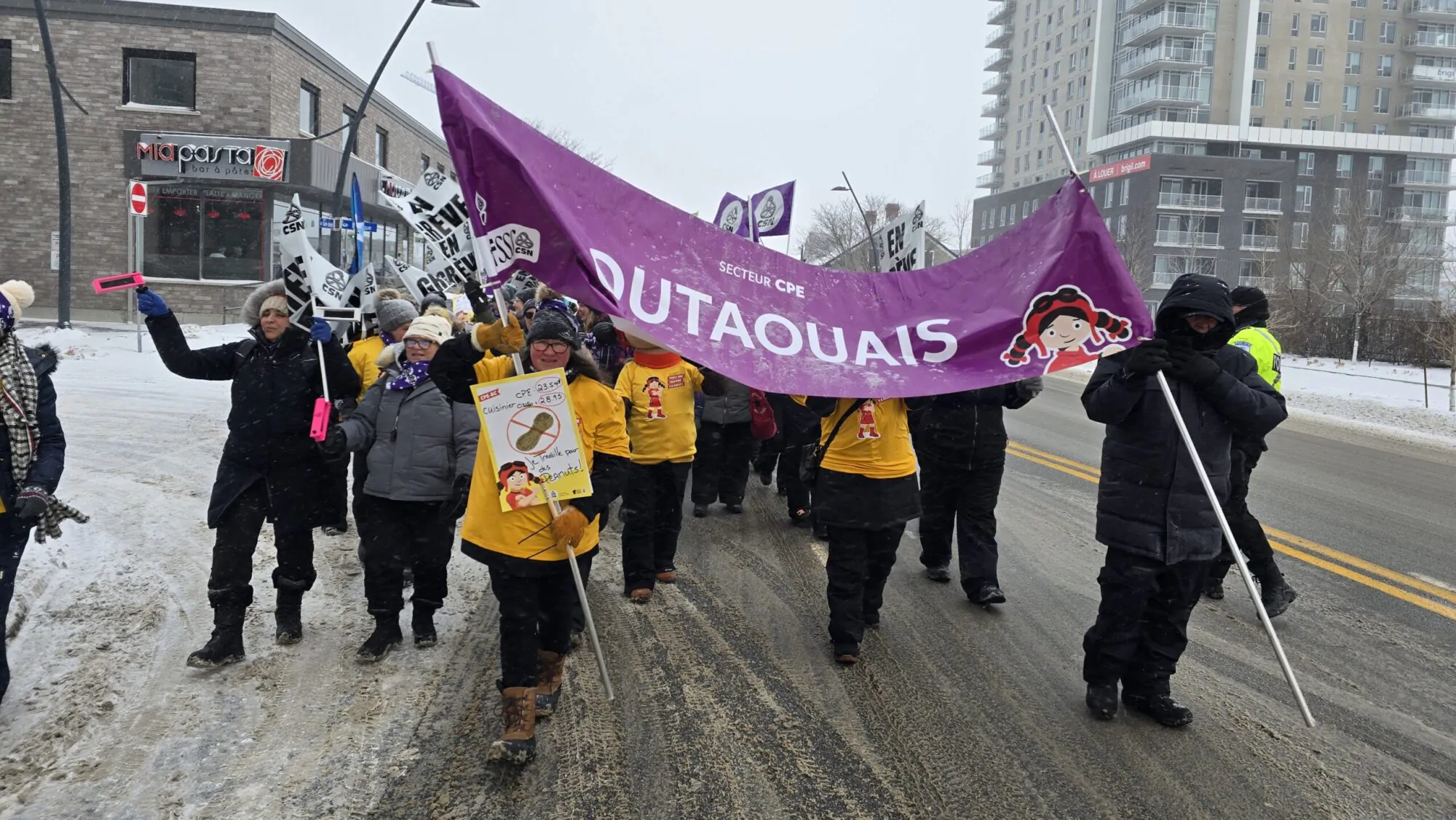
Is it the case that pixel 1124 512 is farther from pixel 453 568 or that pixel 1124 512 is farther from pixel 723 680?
pixel 453 568

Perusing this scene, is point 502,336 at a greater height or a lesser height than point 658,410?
greater

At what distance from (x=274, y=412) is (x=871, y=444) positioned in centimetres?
313

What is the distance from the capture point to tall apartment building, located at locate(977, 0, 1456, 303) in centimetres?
6850

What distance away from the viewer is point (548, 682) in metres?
4.50

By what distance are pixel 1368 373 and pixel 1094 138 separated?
54838 millimetres

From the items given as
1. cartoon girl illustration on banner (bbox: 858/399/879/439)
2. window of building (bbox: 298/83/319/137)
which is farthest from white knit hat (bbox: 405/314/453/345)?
window of building (bbox: 298/83/319/137)

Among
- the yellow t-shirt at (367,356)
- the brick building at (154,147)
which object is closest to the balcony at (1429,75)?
the brick building at (154,147)

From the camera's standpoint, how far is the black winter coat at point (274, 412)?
4.98 m

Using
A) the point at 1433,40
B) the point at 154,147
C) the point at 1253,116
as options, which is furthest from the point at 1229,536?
the point at 1433,40

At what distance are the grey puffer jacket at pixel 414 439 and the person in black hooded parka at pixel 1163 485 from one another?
3176mm

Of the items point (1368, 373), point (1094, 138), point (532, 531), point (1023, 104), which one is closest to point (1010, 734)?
point (532, 531)

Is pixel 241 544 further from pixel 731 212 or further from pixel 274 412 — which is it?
pixel 731 212

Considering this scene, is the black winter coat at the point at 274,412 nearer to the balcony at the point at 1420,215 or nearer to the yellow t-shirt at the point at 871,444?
the yellow t-shirt at the point at 871,444

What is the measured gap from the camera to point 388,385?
534cm
